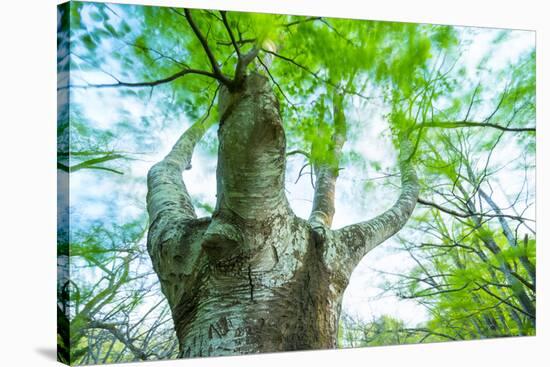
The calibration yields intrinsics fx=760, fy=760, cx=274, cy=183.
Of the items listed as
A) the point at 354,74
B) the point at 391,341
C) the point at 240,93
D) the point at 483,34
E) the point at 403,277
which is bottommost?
the point at 391,341

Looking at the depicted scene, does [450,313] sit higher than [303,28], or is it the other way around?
[303,28]

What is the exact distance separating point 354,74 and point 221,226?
130 cm

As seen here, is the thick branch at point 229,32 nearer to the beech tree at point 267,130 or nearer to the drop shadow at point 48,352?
the beech tree at point 267,130

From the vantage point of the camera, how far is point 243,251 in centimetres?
318

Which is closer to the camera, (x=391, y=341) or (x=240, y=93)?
(x=240, y=93)

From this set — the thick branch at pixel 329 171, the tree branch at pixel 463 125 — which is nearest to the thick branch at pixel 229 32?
the thick branch at pixel 329 171

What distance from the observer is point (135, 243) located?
11.3 ft

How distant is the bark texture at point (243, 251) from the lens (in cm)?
306

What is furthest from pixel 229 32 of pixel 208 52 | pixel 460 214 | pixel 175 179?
pixel 460 214

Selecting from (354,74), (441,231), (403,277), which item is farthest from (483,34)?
(403,277)

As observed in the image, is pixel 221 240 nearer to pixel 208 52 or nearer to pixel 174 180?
pixel 174 180

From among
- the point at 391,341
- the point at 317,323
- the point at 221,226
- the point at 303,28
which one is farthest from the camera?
the point at 391,341

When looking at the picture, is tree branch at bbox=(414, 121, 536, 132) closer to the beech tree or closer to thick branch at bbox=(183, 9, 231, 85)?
the beech tree

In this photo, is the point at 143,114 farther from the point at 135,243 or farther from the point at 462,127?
the point at 462,127
